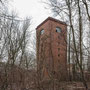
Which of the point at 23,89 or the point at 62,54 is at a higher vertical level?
the point at 62,54

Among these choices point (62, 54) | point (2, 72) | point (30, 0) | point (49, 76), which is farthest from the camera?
point (62, 54)

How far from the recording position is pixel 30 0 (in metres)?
5.76

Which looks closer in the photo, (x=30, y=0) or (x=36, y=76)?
(x=36, y=76)

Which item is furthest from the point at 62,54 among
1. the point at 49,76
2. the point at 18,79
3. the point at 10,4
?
the point at 10,4

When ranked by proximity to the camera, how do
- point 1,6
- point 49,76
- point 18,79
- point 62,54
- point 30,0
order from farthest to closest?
point 62,54 < point 30,0 < point 49,76 < point 18,79 < point 1,6

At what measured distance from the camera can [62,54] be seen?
1532 centimetres

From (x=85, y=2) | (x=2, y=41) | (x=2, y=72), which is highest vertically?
(x=85, y=2)

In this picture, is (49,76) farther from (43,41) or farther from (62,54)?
(62,54)

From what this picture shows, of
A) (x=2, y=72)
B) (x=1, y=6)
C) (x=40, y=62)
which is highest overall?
(x=1, y=6)

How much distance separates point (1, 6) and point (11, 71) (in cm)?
249

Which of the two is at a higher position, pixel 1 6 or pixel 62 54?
pixel 1 6

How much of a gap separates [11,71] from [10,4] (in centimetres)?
259

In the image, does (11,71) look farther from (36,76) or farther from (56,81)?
(56,81)

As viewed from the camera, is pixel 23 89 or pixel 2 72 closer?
pixel 2 72
